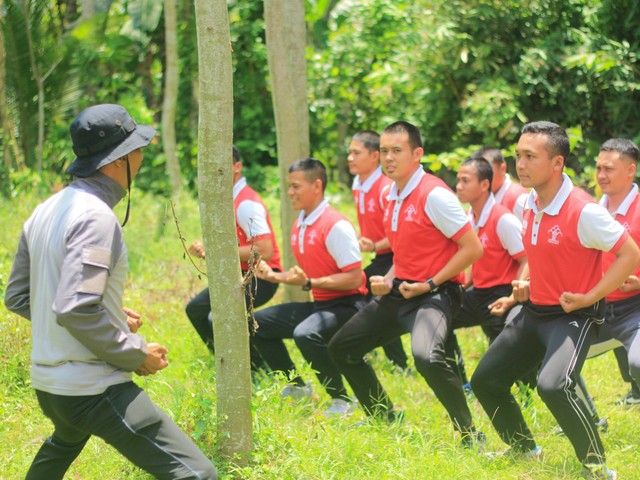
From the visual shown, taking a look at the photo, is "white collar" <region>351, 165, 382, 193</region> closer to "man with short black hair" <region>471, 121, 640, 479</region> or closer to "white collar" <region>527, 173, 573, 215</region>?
"man with short black hair" <region>471, 121, 640, 479</region>

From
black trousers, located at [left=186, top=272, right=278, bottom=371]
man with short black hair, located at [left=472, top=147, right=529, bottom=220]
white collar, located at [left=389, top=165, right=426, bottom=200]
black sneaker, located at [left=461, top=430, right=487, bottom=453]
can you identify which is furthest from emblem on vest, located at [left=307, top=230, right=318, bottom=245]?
black sneaker, located at [left=461, top=430, right=487, bottom=453]

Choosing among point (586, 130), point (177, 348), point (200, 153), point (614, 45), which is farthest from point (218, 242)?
point (586, 130)

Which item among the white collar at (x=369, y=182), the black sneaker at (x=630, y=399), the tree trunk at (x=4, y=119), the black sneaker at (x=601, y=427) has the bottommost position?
the black sneaker at (x=630, y=399)

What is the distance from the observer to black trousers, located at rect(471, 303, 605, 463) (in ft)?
15.6

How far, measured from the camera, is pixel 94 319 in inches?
135

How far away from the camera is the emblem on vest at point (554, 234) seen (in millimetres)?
5008

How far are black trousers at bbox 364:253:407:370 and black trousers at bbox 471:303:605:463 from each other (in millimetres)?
2166

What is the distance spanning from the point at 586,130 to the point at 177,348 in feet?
24.7

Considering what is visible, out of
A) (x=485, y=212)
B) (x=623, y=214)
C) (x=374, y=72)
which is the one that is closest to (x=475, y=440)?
(x=623, y=214)

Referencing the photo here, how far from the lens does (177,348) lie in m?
7.55

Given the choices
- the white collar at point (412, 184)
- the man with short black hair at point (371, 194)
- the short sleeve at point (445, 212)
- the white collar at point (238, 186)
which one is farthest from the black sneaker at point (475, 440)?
the white collar at point (238, 186)

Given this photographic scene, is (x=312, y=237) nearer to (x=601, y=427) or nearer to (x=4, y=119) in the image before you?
(x=601, y=427)

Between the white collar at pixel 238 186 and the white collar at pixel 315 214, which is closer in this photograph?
the white collar at pixel 315 214

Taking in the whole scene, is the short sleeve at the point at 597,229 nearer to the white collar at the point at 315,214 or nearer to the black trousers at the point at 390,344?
the white collar at the point at 315,214
